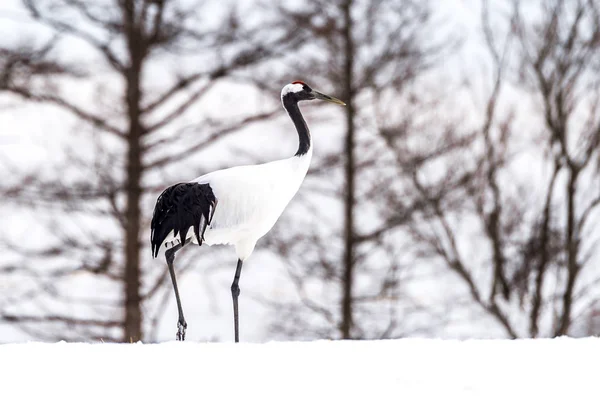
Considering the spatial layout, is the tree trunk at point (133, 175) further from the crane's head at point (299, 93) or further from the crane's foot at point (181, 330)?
the crane's foot at point (181, 330)

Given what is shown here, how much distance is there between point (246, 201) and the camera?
6.86 metres

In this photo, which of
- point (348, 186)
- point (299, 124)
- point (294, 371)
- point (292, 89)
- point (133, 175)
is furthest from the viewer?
point (348, 186)

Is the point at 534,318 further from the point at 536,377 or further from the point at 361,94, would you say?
the point at 536,377

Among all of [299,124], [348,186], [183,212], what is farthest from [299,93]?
[348,186]

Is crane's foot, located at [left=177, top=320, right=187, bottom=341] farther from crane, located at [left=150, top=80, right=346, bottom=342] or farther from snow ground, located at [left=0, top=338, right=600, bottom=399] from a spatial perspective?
snow ground, located at [left=0, top=338, right=600, bottom=399]

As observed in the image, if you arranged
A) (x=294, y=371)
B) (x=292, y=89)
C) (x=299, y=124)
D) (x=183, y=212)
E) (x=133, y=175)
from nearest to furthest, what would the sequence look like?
1. (x=294, y=371)
2. (x=183, y=212)
3. (x=299, y=124)
4. (x=292, y=89)
5. (x=133, y=175)

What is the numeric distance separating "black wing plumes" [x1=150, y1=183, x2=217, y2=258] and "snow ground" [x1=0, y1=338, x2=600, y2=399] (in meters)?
1.53

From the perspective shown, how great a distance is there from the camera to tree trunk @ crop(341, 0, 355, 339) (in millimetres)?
14477

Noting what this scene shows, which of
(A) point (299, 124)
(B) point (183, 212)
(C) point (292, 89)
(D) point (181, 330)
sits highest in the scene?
(C) point (292, 89)

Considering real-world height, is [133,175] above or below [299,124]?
above

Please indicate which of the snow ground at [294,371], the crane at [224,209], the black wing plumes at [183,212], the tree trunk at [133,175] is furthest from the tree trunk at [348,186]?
the snow ground at [294,371]

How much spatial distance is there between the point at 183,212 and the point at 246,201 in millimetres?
532

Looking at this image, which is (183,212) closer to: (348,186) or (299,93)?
(299,93)

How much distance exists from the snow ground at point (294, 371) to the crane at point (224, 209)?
5.05 feet
